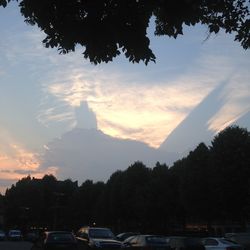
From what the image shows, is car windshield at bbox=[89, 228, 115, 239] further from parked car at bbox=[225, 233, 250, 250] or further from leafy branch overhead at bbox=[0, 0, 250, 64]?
leafy branch overhead at bbox=[0, 0, 250, 64]

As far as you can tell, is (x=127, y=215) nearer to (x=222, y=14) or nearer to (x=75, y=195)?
(x=75, y=195)

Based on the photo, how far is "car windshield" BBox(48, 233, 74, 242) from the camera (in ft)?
94.4

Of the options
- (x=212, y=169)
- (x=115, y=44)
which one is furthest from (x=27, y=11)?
(x=212, y=169)

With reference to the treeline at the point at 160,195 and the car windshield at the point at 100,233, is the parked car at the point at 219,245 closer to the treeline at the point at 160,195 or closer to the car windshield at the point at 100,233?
the car windshield at the point at 100,233

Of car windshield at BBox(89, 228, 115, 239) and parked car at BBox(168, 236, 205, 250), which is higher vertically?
car windshield at BBox(89, 228, 115, 239)

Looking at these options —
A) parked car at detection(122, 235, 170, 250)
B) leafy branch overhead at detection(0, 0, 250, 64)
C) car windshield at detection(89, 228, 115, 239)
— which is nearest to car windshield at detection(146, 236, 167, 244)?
parked car at detection(122, 235, 170, 250)

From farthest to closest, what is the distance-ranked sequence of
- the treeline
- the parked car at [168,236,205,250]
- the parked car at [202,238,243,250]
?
the treeline → the parked car at [202,238,243,250] → the parked car at [168,236,205,250]

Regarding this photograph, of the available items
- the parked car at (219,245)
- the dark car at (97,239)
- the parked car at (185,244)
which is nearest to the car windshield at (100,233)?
the dark car at (97,239)

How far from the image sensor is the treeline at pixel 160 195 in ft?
169

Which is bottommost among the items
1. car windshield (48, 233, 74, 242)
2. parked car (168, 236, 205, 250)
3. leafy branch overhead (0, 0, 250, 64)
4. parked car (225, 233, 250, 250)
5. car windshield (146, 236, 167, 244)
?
leafy branch overhead (0, 0, 250, 64)

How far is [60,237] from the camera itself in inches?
1139

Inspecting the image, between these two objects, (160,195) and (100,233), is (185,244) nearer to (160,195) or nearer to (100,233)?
(100,233)

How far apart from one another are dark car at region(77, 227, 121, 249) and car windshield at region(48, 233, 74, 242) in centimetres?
160

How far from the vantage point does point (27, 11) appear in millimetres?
6547
